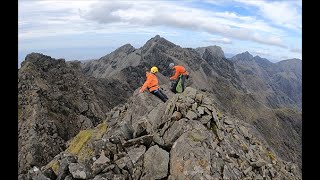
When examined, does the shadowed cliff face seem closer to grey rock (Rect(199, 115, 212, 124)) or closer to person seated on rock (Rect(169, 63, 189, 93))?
person seated on rock (Rect(169, 63, 189, 93))

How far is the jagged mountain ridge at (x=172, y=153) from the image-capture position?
17.4 m

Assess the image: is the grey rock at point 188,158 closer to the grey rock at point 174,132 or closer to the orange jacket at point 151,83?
the grey rock at point 174,132

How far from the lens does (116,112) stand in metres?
35.9

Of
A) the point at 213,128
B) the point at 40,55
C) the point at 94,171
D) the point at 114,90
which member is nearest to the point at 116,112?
the point at 213,128

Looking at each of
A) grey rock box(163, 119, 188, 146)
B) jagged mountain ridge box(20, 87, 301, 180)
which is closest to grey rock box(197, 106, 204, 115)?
jagged mountain ridge box(20, 87, 301, 180)

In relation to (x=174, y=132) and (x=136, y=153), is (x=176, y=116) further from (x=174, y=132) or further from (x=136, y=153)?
(x=136, y=153)

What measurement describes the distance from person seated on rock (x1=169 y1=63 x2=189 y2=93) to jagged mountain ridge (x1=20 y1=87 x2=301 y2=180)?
528 cm

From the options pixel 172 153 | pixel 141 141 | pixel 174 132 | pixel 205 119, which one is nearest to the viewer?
pixel 172 153

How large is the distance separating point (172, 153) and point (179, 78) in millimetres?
13300

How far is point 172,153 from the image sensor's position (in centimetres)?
1867

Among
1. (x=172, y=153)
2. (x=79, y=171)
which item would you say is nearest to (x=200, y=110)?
(x=172, y=153)

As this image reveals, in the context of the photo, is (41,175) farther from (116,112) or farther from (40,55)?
(40,55)

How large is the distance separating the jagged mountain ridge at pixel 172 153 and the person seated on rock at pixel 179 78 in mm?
5283
